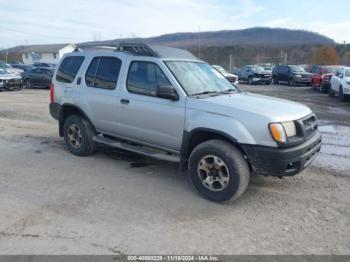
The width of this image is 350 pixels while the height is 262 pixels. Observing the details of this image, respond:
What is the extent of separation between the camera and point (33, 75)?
24.0 m

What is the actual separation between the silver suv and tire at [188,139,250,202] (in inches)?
0.5

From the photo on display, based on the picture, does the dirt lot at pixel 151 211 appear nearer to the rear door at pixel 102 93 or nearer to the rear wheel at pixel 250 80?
the rear door at pixel 102 93

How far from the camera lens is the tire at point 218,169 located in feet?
15.0

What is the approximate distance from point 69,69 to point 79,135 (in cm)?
128

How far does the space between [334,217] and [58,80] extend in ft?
17.6

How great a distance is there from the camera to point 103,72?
6273 mm

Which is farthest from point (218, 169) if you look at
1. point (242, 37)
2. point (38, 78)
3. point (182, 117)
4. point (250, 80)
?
point (242, 37)

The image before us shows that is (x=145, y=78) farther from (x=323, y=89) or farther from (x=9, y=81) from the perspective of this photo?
(x=323, y=89)

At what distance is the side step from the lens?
17.6ft

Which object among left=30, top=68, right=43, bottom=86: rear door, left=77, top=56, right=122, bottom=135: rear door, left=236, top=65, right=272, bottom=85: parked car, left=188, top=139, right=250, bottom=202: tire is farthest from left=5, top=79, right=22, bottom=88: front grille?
left=188, top=139, right=250, bottom=202: tire

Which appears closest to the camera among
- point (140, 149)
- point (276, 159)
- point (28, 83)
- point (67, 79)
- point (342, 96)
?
point (276, 159)

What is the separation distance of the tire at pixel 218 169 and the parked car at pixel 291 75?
2530 centimetres

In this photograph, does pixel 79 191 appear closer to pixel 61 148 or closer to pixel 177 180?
pixel 177 180

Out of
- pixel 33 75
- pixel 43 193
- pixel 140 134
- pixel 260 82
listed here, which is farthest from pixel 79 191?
pixel 260 82
